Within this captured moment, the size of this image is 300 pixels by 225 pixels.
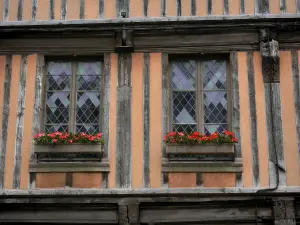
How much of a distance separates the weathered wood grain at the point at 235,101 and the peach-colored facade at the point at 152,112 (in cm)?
6

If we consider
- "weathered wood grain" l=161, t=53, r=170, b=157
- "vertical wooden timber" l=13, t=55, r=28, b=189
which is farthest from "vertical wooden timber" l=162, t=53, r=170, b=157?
"vertical wooden timber" l=13, t=55, r=28, b=189

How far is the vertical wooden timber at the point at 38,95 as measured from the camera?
8422 millimetres

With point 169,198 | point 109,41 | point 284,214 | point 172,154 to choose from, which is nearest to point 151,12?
point 109,41

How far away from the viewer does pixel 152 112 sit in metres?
8.40

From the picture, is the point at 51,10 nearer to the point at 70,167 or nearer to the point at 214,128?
the point at 70,167

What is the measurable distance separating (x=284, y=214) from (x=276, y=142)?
3.28 feet

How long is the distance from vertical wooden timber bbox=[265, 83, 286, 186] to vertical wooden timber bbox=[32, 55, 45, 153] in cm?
327

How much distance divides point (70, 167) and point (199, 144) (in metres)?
1.82

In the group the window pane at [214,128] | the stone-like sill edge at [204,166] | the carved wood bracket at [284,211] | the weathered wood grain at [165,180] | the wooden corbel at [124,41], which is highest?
the wooden corbel at [124,41]

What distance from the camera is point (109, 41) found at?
→ 869 cm

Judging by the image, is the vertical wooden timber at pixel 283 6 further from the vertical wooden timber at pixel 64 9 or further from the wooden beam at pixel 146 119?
the vertical wooden timber at pixel 64 9

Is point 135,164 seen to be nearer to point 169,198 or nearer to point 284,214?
point 169,198

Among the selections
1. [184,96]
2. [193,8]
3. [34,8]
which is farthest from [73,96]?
[193,8]

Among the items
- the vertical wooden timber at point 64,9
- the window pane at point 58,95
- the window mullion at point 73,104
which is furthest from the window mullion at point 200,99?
the vertical wooden timber at point 64,9
